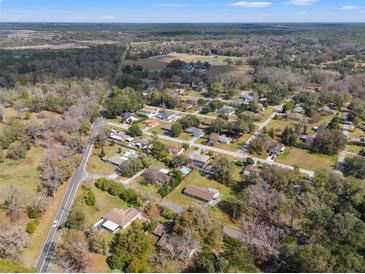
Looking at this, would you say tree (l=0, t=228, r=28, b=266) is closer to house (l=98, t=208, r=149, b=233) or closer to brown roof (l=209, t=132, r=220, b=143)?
house (l=98, t=208, r=149, b=233)

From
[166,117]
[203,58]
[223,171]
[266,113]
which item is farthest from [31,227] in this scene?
[203,58]

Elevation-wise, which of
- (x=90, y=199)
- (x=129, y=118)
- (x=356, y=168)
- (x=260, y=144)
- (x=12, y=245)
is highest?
(x=12, y=245)

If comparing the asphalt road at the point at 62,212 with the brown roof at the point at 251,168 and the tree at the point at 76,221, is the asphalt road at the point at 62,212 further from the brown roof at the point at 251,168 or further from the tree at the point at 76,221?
the brown roof at the point at 251,168

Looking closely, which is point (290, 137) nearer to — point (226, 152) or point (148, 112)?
point (226, 152)

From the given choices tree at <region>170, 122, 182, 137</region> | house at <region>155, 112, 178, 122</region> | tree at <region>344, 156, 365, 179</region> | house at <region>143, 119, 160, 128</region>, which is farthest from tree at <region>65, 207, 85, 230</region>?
house at <region>155, 112, 178, 122</region>

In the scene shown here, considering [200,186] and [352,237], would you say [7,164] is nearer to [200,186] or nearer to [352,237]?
[200,186]

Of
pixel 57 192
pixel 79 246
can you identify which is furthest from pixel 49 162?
pixel 79 246
